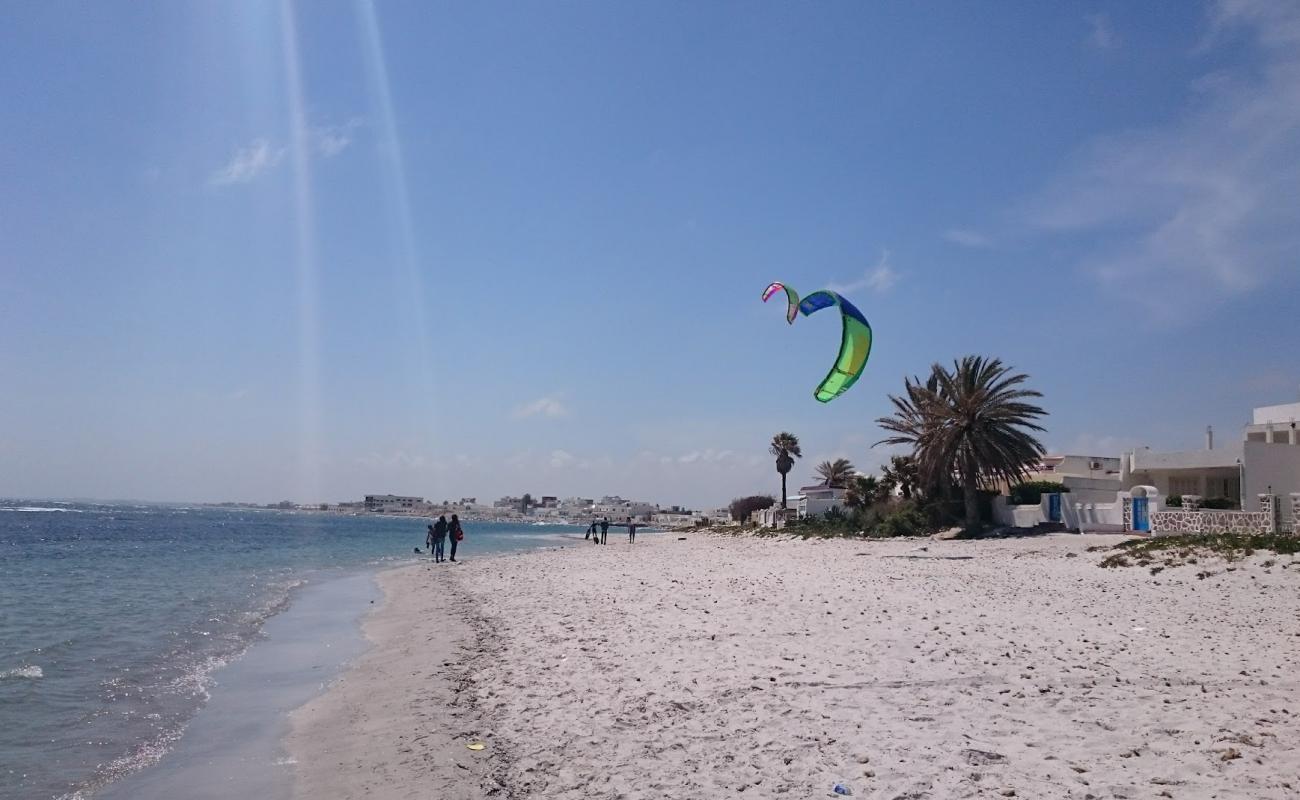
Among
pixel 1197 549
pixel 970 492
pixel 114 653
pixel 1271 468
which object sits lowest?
pixel 114 653

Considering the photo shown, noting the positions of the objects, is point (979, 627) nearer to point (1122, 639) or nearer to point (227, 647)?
point (1122, 639)

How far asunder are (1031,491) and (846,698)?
29470mm

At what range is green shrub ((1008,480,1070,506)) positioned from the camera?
3272 centimetres

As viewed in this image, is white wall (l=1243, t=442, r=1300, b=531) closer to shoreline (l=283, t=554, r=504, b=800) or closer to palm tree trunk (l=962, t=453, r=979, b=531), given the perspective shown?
palm tree trunk (l=962, t=453, r=979, b=531)

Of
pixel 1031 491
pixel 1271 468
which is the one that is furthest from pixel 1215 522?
pixel 1031 491

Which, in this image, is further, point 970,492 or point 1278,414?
point 1278,414

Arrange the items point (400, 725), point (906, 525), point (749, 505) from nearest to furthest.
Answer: point (400, 725) → point (906, 525) → point (749, 505)

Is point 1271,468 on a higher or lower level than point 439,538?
higher

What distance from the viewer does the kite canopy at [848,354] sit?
22.6 meters

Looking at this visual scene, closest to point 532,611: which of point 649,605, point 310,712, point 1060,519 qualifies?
point 649,605

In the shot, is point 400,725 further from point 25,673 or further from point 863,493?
point 863,493

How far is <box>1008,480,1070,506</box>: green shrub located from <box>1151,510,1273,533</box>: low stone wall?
9.27 m

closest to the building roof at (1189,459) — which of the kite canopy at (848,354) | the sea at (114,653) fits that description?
the kite canopy at (848,354)

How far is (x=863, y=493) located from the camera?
39531mm
